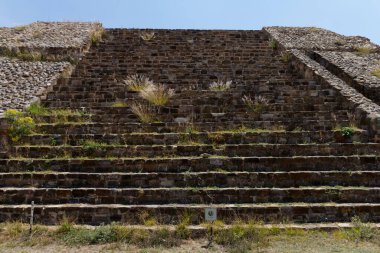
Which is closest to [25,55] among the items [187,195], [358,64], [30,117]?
[30,117]

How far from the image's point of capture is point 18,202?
7184 millimetres

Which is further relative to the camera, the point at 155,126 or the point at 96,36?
the point at 96,36

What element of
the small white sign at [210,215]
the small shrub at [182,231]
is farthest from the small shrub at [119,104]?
the small white sign at [210,215]

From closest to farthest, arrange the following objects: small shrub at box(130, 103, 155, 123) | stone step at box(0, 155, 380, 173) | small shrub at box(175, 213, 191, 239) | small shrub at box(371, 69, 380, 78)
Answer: small shrub at box(175, 213, 191, 239) < stone step at box(0, 155, 380, 173) < small shrub at box(130, 103, 155, 123) < small shrub at box(371, 69, 380, 78)

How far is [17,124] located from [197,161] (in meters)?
3.86

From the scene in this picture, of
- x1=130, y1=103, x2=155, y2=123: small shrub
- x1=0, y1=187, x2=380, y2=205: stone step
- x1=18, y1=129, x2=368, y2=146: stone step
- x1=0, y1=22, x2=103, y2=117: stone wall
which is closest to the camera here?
x1=0, y1=187, x2=380, y2=205: stone step

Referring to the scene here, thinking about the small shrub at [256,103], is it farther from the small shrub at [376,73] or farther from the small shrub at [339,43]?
the small shrub at [339,43]

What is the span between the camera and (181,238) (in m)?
6.21

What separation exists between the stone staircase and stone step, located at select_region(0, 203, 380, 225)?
2cm

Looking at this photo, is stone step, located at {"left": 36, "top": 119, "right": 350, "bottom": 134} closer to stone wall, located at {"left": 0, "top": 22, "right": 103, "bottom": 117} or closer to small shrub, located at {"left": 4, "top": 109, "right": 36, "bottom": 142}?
small shrub, located at {"left": 4, "top": 109, "right": 36, "bottom": 142}

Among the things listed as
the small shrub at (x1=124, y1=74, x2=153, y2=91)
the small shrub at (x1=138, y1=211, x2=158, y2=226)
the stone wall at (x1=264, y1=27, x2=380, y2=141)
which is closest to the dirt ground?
the small shrub at (x1=138, y1=211, x2=158, y2=226)

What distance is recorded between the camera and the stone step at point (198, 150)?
8211 mm

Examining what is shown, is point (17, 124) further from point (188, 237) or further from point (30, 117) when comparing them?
point (188, 237)

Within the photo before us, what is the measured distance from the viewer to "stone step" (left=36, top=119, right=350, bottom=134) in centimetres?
890
